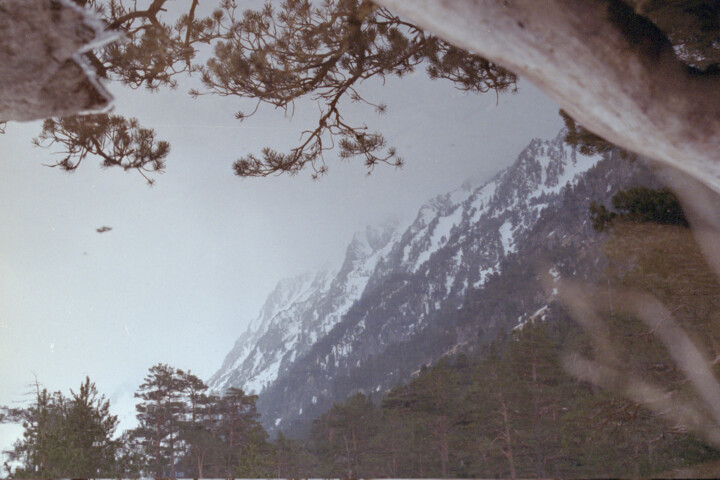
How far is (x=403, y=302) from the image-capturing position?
184 ft

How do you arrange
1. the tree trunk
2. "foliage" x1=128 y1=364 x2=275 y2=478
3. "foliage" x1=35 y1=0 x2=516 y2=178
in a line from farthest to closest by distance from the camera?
1. "foliage" x1=128 y1=364 x2=275 y2=478
2. "foliage" x1=35 y1=0 x2=516 y2=178
3. the tree trunk

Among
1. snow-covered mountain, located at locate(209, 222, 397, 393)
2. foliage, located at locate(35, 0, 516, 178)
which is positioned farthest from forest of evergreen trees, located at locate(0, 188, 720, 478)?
snow-covered mountain, located at locate(209, 222, 397, 393)

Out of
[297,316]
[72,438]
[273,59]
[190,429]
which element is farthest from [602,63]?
[297,316]

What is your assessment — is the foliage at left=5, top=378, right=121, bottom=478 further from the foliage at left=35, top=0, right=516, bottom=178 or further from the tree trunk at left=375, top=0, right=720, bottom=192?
the tree trunk at left=375, top=0, right=720, bottom=192

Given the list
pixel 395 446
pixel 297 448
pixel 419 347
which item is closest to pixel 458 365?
pixel 395 446

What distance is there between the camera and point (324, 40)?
8.66 feet

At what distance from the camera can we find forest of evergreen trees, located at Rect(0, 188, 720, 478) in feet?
15.3

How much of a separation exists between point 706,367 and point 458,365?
13306 millimetres

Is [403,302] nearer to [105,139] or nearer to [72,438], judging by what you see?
[72,438]

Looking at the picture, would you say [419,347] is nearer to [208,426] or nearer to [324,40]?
[208,426]

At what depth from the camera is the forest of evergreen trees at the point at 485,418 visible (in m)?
4.66

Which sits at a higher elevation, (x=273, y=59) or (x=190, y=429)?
(x=273, y=59)

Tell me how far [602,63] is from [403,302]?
56.0m

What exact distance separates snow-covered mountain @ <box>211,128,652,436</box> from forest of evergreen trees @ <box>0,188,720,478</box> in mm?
16894
